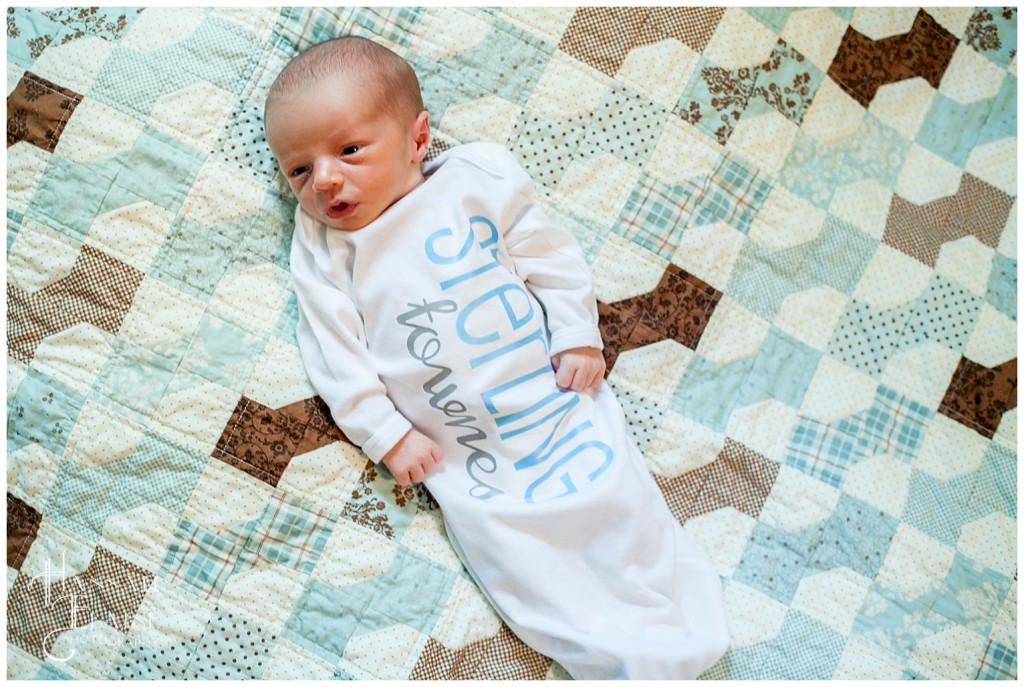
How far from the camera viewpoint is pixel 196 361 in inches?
42.1

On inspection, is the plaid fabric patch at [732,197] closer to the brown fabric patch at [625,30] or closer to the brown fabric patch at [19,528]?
the brown fabric patch at [625,30]

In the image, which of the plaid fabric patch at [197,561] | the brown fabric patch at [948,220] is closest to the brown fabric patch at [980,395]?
the brown fabric patch at [948,220]

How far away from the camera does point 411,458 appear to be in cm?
108

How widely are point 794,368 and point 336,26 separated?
2.85 ft

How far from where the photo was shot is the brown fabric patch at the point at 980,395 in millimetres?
1249

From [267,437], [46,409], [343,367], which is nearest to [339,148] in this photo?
[343,367]

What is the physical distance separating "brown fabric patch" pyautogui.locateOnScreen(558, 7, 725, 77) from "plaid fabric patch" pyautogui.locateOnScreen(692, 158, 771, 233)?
0.65 feet

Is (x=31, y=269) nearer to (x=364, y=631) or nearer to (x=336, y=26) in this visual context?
(x=336, y=26)

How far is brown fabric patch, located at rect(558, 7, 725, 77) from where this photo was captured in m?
1.19

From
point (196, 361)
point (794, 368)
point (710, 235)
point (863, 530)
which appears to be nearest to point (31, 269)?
point (196, 361)

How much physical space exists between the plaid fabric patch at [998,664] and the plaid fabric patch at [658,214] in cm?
76

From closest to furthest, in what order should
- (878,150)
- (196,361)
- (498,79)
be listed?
(196,361) < (498,79) < (878,150)

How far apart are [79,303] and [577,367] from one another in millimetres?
690

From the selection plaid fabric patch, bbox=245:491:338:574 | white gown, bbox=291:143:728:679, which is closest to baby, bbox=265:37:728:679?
white gown, bbox=291:143:728:679
